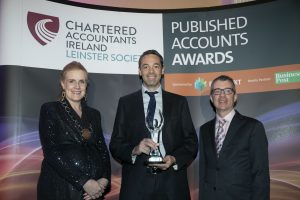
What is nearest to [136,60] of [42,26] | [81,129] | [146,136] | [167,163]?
[42,26]

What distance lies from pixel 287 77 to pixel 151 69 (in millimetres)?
1727

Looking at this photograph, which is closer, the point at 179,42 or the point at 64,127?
the point at 64,127

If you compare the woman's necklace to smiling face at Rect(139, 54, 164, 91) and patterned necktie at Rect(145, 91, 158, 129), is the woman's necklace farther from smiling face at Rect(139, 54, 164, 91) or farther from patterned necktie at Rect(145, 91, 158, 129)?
smiling face at Rect(139, 54, 164, 91)

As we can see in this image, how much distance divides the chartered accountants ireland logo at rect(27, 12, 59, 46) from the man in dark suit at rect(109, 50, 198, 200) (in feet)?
4.04

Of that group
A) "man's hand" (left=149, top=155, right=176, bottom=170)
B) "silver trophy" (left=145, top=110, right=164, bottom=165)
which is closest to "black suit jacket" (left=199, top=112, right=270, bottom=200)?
"man's hand" (left=149, top=155, right=176, bottom=170)

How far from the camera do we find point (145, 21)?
14.5 ft

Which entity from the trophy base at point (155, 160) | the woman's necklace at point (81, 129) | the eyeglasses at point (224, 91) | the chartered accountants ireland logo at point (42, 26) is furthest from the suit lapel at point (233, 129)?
the chartered accountants ireland logo at point (42, 26)

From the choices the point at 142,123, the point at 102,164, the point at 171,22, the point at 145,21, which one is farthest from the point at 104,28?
the point at 102,164

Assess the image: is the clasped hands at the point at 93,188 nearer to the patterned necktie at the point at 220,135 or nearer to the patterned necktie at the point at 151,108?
the patterned necktie at the point at 151,108

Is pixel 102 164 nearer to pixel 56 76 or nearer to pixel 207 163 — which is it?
pixel 207 163

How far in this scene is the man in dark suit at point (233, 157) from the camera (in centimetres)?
305

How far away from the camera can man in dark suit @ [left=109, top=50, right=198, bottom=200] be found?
3.12m

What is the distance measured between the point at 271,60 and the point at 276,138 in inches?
34.4

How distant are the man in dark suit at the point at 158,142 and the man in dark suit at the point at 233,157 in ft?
0.61
